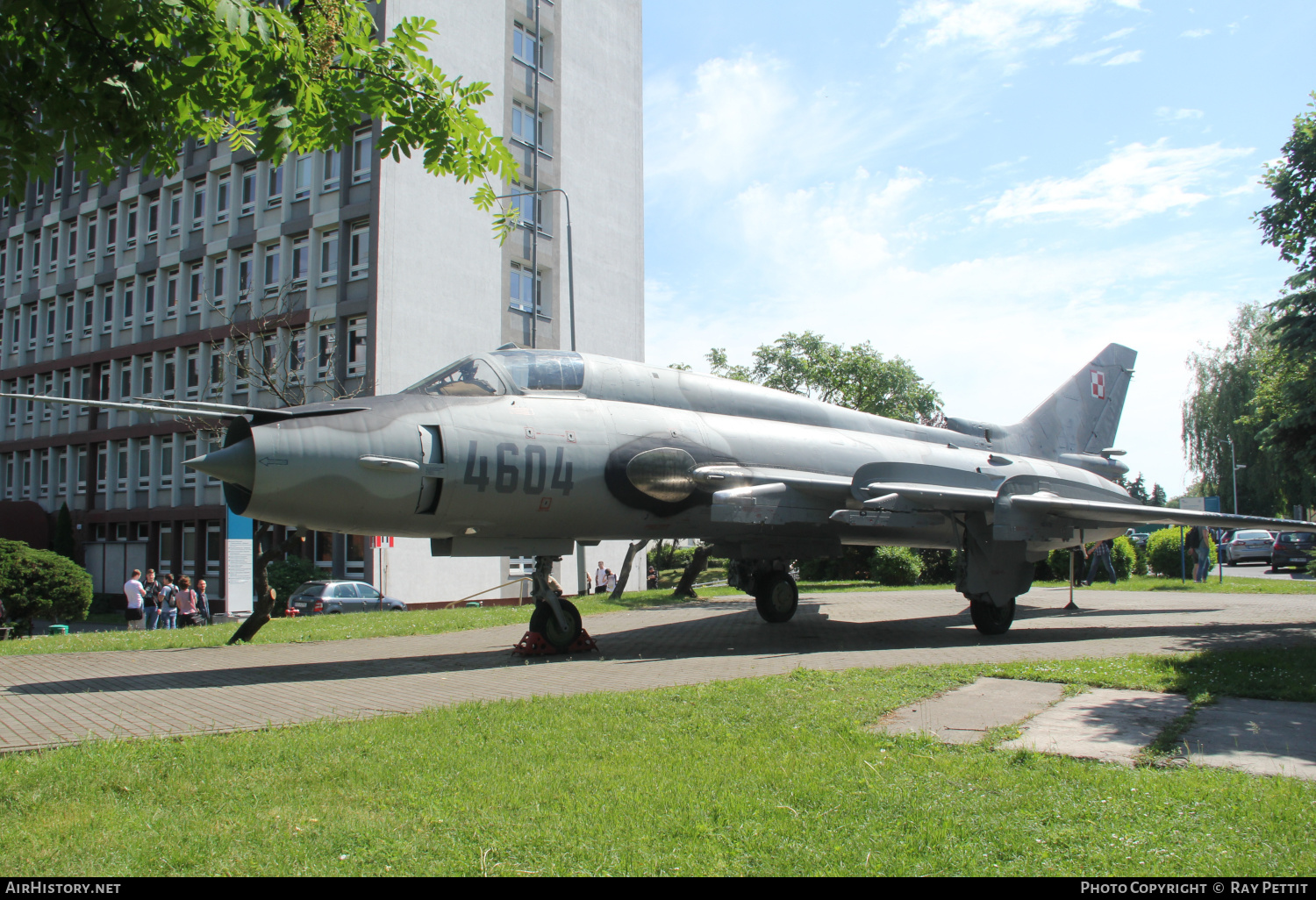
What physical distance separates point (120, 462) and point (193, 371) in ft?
21.8

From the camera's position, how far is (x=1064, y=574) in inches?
1069

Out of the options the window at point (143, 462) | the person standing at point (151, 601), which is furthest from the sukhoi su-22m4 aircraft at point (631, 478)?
the window at point (143, 462)

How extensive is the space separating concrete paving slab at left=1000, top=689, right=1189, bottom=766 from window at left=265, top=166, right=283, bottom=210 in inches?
1353

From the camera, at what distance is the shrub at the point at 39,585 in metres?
18.2

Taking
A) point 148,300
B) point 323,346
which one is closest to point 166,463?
point 148,300

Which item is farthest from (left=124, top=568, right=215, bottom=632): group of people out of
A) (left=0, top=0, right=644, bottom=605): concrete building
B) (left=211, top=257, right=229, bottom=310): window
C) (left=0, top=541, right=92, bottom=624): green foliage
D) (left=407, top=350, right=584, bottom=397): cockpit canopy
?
(left=407, top=350, right=584, bottom=397): cockpit canopy

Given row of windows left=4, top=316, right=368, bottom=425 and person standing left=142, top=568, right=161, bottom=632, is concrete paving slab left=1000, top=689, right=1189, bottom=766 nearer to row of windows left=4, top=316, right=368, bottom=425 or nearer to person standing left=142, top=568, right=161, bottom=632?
row of windows left=4, top=316, right=368, bottom=425

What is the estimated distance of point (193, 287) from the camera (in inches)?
1442

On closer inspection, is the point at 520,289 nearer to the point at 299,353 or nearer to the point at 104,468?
the point at 299,353

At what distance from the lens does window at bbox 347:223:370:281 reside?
101 ft
